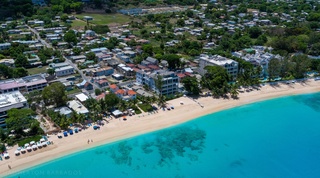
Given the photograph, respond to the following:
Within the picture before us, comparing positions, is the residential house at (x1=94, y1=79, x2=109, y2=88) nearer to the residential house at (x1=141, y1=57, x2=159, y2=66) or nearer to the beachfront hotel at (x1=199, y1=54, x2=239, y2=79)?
the residential house at (x1=141, y1=57, x2=159, y2=66)

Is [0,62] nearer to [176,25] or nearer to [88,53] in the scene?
[88,53]

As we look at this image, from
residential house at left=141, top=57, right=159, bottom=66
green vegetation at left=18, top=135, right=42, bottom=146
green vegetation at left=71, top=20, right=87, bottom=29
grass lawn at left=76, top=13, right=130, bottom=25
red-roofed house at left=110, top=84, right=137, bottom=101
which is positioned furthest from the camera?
grass lawn at left=76, top=13, right=130, bottom=25

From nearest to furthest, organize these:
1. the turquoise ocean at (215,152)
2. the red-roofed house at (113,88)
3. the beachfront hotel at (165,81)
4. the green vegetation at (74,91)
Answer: the turquoise ocean at (215,152), the beachfront hotel at (165,81), the red-roofed house at (113,88), the green vegetation at (74,91)

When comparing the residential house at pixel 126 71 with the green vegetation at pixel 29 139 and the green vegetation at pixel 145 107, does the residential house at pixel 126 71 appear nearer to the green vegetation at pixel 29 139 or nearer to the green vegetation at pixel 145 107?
the green vegetation at pixel 145 107

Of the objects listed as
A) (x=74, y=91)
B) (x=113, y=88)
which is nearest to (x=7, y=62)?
(x=74, y=91)

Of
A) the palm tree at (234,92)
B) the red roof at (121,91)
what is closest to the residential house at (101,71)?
the red roof at (121,91)

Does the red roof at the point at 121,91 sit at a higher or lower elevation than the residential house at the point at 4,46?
lower

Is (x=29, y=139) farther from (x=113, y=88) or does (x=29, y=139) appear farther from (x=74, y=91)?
(x=113, y=88)

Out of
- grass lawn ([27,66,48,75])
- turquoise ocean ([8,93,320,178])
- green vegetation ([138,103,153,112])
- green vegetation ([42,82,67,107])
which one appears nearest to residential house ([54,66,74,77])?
grass lawn ([27,66,48,75])
